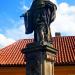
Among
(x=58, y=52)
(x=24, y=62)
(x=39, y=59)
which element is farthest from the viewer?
(x=58, y=52)

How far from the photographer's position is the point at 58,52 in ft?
75.8

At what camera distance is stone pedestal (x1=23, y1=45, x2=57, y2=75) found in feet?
33.1

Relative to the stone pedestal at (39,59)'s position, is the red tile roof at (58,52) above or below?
below

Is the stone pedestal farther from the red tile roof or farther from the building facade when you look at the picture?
the red tile roof

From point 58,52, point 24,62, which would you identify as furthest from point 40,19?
point 58,52

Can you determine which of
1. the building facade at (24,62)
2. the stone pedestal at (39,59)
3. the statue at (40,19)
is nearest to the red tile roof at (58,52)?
the building facade at (24,62)

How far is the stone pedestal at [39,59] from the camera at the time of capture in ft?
33.1

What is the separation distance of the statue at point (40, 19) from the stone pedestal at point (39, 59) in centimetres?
29

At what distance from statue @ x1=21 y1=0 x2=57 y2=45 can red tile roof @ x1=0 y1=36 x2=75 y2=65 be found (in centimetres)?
1111

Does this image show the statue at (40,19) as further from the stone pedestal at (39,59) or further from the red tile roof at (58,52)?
the red tile roof at (58,52)

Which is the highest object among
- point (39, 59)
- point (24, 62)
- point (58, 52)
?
point (39, 59)

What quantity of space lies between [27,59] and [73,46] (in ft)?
48.7

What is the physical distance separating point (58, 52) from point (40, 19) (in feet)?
41.6

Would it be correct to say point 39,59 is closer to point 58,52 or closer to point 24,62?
point 24,62
